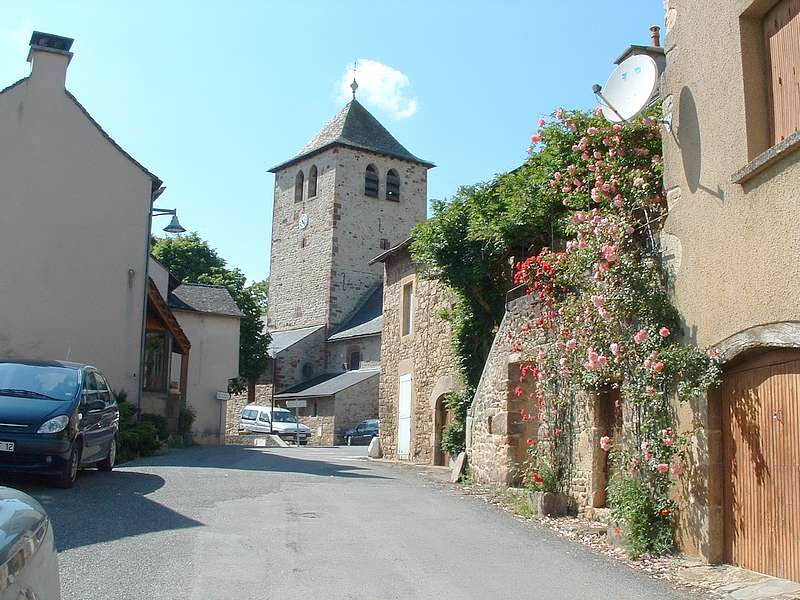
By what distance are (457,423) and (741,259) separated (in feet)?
38.2

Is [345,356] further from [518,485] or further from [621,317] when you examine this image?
[621,317]

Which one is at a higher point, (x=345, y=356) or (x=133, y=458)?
(x=345, y=356)

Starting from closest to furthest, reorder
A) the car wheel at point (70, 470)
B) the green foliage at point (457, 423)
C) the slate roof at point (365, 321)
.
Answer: the car wheel at point (70, 470) → the green foliage at point (457, 423) → the slate roof at point (365, 321)

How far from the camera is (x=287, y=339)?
4997 centimetres

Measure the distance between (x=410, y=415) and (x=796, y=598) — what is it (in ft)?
54.1

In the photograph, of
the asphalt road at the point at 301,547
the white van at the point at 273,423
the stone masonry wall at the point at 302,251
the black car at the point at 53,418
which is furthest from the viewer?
the stone masonry wall at the point at 302,251

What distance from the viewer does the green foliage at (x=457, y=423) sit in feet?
58.4

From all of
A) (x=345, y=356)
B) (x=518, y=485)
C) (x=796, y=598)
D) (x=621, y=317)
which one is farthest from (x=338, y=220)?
(x=796, y=598)

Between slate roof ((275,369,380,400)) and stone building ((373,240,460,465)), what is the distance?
647 inches

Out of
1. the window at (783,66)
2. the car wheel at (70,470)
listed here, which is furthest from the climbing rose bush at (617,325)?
the car wheel at (70,470)

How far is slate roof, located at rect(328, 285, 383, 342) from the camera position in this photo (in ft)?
148

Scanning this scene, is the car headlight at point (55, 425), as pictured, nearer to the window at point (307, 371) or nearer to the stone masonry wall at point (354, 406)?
the stone masonry wall at point (354, 406)

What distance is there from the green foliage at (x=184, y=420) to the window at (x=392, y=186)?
27.6 m

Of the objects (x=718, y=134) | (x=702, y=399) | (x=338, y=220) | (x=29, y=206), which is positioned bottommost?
(x=702, y=399)
